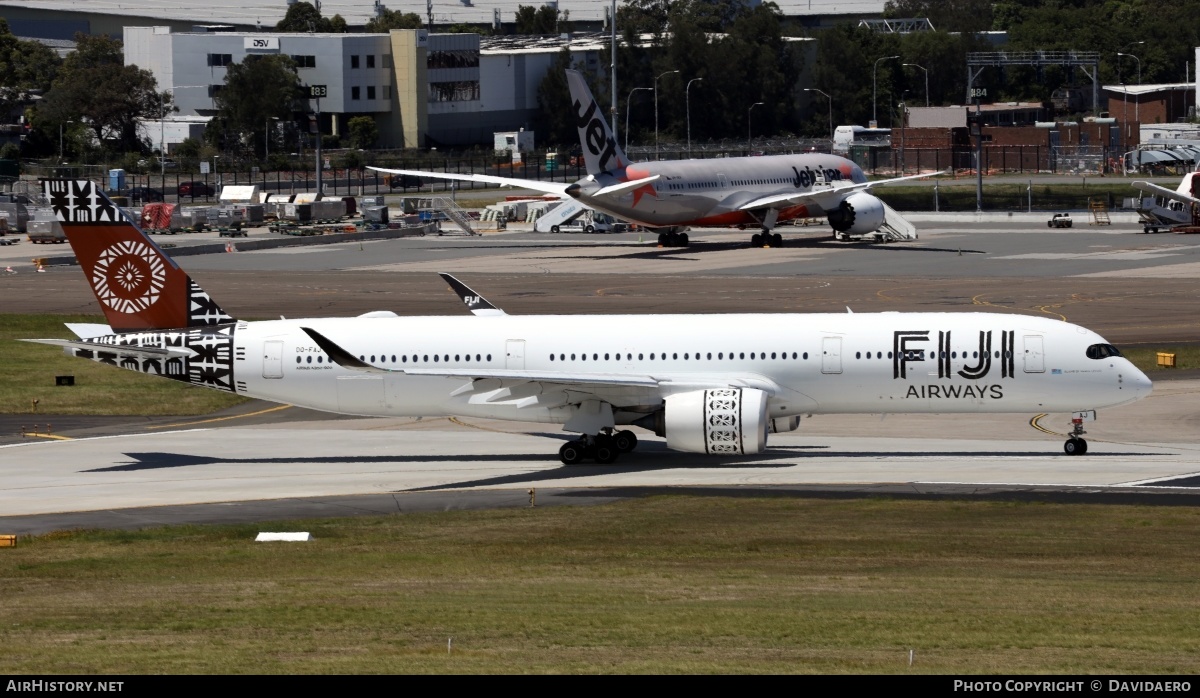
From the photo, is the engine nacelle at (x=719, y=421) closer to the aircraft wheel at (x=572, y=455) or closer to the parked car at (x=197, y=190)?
the aircraft wheel at (x=572, y=455)

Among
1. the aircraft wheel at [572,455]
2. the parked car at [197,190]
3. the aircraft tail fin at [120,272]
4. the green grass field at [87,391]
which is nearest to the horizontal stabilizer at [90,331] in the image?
the aircraft tail fin at [120,272]

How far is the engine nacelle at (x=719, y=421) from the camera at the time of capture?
1582 inches

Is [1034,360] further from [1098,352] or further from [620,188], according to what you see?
[620,188]

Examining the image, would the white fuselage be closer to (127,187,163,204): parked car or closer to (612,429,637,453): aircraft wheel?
(612,429,637,453): aircraft wheel

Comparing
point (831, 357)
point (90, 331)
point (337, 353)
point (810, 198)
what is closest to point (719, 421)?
point (831, 357)

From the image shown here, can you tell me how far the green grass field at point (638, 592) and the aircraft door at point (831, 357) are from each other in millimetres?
6297

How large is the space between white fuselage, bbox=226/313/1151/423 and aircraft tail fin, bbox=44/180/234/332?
226 centimetres

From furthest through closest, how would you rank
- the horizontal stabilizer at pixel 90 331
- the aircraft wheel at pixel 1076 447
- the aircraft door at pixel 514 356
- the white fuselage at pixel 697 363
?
the horizontal stabilizer at pixel 90 331, the aircraft door at pixel 514 356, the aircraft wheel at pixel 1076 447, the white fuselage at pixel 697 363

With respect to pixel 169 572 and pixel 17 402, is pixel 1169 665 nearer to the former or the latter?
pixel 169 572

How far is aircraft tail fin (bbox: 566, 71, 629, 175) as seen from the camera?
101312 millimetres

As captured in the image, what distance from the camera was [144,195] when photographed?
16688 centimetres

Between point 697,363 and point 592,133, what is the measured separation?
204 feet

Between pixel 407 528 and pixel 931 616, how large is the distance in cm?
1437

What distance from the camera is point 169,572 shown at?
28.2m
